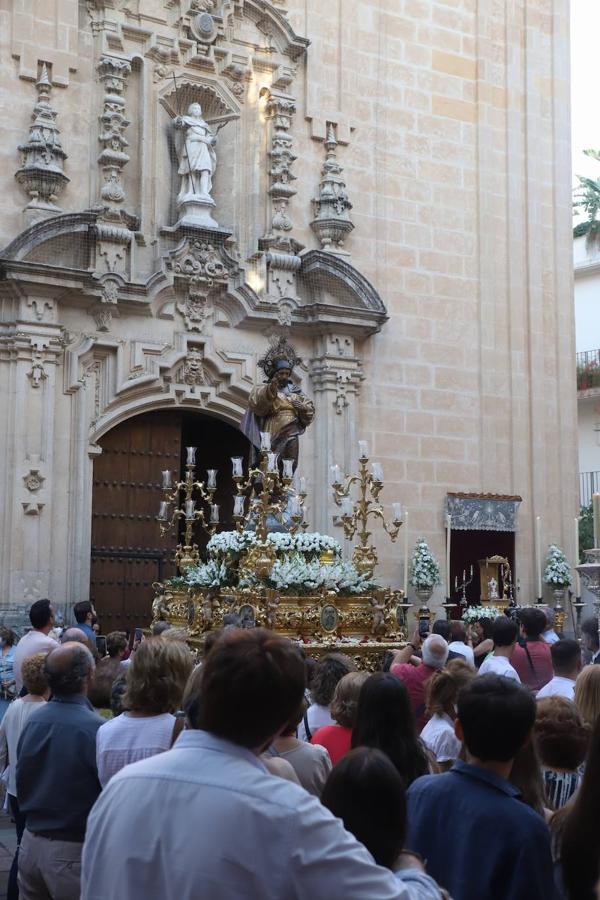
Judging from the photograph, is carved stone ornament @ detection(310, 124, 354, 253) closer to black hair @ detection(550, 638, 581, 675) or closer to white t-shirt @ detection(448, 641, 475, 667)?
white t-shirt @ detection(448, 641, 475, 667)

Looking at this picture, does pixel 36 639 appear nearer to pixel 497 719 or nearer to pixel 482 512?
pixel 497 719

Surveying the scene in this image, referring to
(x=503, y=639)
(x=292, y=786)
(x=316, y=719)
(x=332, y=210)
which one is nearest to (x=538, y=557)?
(x=332, y=210)

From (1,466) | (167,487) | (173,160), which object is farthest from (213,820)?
(173,160)

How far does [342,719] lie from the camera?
490cm

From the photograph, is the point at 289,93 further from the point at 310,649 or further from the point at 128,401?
the point at 310,649

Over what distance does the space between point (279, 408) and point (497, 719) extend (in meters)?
8.33

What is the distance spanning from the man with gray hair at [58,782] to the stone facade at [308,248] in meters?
10.2

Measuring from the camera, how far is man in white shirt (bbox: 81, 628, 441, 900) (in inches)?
85.9

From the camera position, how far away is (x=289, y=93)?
1805cm

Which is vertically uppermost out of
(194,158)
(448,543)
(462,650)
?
(194,158)

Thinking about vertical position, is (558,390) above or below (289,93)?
below

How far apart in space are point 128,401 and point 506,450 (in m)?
6.71

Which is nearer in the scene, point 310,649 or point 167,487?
point 310,649

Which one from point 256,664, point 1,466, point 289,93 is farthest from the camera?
point 289,93
